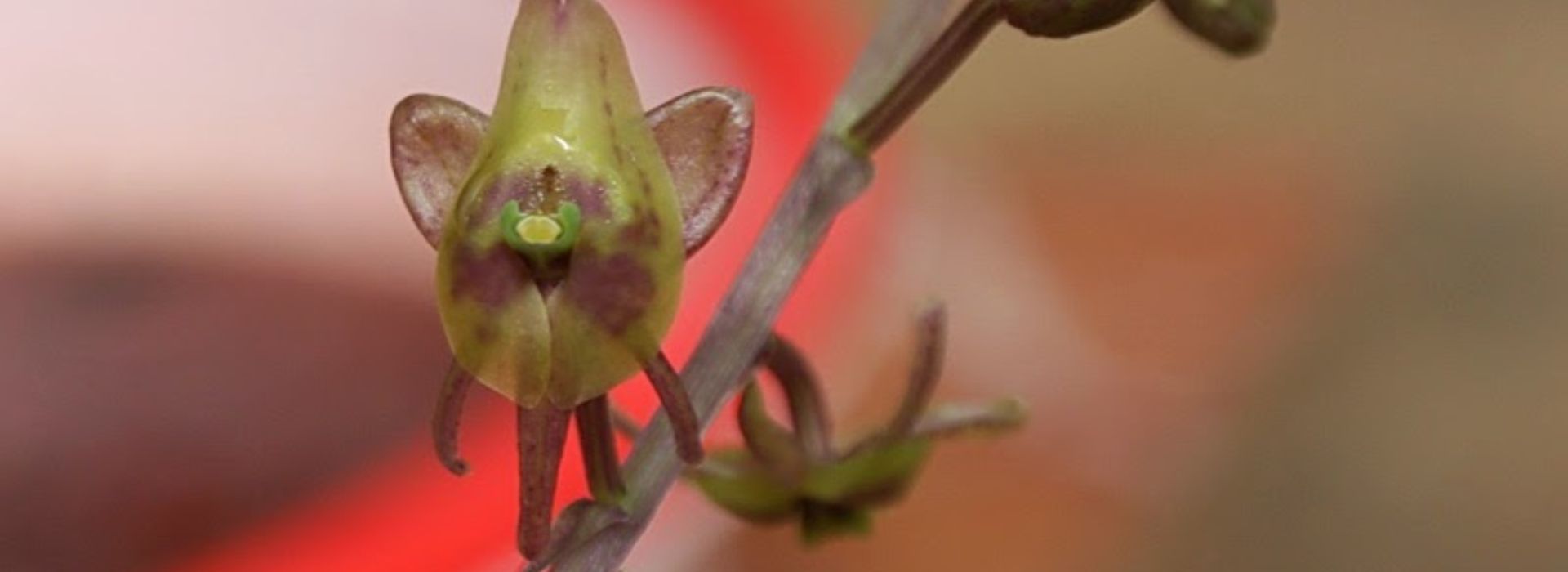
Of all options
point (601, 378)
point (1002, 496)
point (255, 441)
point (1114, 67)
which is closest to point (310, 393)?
point (255, 441)

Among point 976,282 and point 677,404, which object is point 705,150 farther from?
point 976,282

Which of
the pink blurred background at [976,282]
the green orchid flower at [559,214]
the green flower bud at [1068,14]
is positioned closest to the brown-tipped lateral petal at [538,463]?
the green orchid flower at [559,214]

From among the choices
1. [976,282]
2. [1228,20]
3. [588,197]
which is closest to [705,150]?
[588,197]

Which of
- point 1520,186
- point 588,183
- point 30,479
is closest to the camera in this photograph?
point 588,183

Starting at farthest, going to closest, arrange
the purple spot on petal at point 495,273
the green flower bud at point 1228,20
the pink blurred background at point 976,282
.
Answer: the pink blurred background at point 976,282 → the green flower bud at point 1228,20 → the purple spot on petal at point 495,273

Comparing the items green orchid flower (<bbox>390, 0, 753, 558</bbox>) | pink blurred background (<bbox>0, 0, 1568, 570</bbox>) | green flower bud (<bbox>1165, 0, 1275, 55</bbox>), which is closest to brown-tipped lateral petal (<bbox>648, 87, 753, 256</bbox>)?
green orchid flower (<bbox>390, 0, 753, 558</bbox>)

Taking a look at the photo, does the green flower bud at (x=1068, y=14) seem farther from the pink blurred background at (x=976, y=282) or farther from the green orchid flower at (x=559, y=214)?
the pink blurred background at (x=976, y=282)

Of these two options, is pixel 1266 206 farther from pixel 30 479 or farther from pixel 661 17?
pixel 30 479

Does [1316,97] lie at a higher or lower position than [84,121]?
higher
